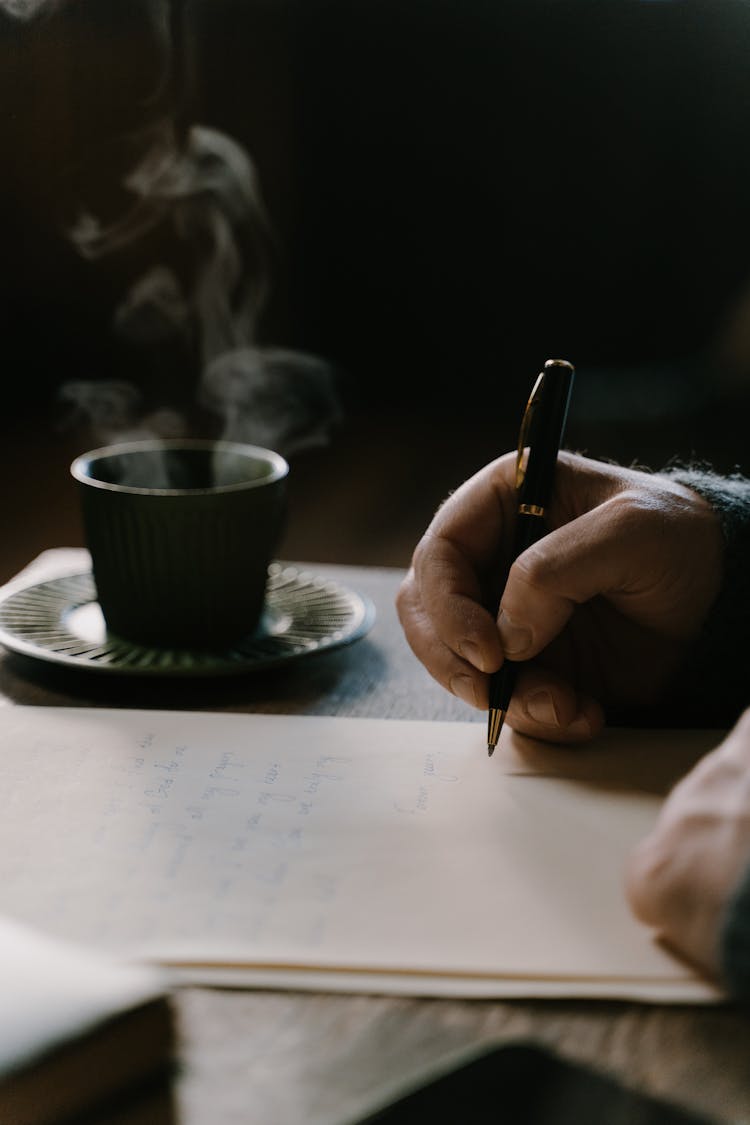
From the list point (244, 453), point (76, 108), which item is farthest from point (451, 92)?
point (244, 453)

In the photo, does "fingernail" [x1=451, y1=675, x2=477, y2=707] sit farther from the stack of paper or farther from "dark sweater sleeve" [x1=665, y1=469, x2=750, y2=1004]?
the stack of paper

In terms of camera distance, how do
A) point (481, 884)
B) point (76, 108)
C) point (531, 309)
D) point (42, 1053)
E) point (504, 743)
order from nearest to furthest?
point (42, 1053), point (481, 884), point (504, 743), point (76, 108), point (531, 309)

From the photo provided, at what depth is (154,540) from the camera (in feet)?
1.99

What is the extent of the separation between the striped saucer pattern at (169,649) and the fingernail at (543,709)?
151 millimetres

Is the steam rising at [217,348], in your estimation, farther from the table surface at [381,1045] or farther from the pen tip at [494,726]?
the table surface at [381,1045]

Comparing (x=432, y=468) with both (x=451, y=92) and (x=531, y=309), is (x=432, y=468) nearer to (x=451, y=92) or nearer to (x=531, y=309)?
(x=531, y=309)

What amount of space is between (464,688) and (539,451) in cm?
13

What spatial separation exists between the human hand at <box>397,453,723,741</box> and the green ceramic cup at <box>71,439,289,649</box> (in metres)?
0.10

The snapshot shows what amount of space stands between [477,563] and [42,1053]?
0.39m

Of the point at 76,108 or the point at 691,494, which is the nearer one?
→ the point at 691,494

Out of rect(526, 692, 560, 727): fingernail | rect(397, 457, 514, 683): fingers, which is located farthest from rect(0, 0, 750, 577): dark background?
rect(526, 692, 560, 727): fingernail

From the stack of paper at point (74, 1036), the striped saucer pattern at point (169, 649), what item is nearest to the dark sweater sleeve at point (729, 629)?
the striped saucer pattern at point (169, 649)

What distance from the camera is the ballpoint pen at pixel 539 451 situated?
1.77ft

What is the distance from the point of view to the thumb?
1.66 ft
